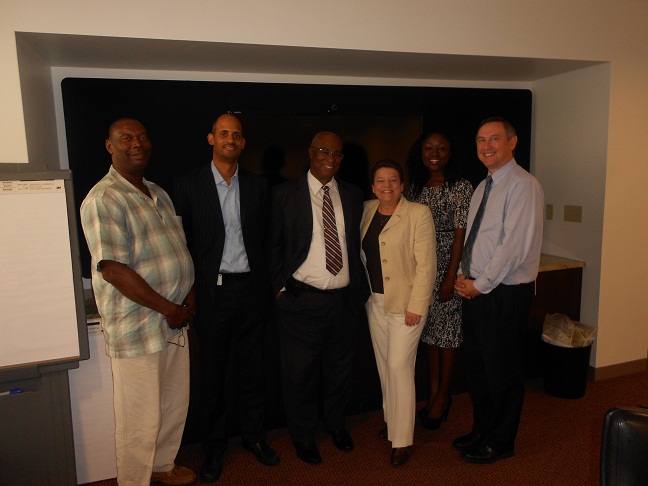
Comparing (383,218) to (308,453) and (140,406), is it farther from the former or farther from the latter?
(140,406)

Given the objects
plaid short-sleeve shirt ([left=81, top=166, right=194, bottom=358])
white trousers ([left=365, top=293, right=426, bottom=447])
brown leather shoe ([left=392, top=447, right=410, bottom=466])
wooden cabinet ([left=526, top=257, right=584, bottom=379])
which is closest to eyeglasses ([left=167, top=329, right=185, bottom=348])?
plaid short-sleeve shirt ([left=81, top=166, right=194, bottom=358])

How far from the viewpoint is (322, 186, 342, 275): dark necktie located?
8.77 ft

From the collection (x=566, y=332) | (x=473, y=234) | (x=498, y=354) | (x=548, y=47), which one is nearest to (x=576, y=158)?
(x=548, y=47)

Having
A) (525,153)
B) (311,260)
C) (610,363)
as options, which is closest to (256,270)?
(311,260)

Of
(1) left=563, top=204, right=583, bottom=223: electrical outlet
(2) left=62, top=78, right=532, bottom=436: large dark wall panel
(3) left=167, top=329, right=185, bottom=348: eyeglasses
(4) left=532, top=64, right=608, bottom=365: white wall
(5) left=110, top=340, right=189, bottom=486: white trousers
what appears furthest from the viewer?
(1) left=563, top=204, right=583, bottom=223: electrical outlet

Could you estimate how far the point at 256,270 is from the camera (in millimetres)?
2633

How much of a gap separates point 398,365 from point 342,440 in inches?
26.3

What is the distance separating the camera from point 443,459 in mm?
2863

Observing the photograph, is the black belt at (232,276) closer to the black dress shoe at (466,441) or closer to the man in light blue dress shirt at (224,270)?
the man in light blue dress shirt at (224,270)

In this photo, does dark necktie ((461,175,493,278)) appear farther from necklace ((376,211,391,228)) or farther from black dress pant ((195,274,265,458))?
black dress pant ((195,274,265,458))

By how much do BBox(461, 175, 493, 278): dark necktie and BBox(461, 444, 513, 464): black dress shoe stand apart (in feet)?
3.24

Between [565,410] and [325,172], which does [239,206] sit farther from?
[565,410]

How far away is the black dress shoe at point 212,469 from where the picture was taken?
2.70m

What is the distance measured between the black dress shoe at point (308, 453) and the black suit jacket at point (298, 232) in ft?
2.90
